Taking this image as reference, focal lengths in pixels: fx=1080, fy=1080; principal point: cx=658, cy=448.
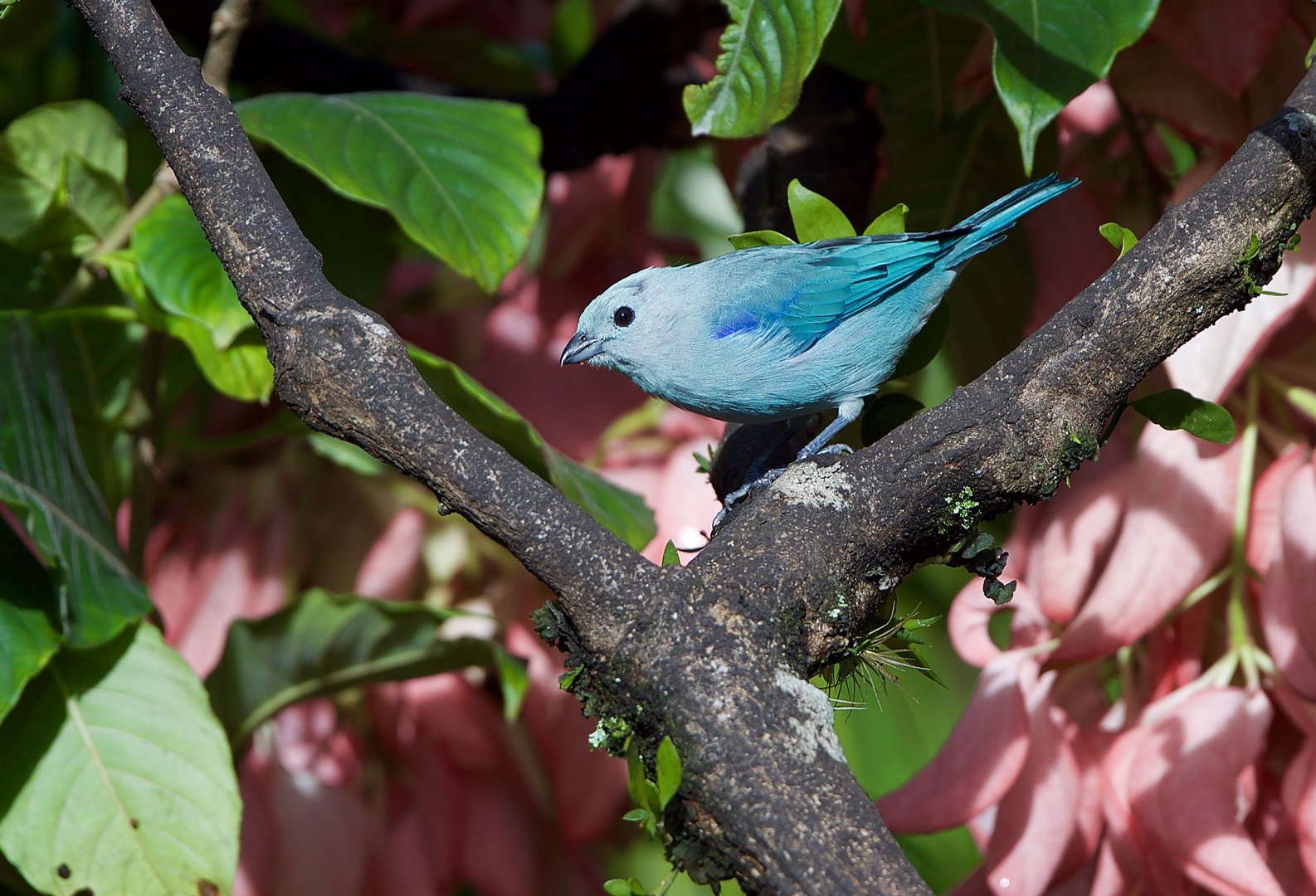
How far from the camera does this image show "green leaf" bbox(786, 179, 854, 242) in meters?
0.60

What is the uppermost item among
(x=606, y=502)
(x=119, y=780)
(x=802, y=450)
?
(x=802, y=450)

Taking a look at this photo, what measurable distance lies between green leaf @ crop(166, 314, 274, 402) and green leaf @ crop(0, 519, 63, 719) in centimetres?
18

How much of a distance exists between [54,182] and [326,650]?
0.44 metres

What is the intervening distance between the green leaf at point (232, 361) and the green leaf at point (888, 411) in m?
0.42

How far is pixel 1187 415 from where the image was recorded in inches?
20.8

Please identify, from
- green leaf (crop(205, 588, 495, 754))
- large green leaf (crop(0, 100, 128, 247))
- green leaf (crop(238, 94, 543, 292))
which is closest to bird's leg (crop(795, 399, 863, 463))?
green leaf (crop(238, 94, 543, 292))

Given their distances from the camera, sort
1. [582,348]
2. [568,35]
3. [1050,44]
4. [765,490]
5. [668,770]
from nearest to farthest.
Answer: [668,770] < [765,490] < [1050,44] < [582,348] < [568,35]

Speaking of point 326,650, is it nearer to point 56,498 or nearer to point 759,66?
point 56,498

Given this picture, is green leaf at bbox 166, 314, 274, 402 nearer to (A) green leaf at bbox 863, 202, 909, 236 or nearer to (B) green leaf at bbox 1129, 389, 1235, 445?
(A) green leaf at bbox 863, 202, 909, 236

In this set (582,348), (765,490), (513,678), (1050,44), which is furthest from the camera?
(513,678)

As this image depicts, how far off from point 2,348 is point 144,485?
0.75 feet

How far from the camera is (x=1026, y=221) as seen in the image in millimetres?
932

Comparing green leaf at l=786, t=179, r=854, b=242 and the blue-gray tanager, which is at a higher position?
green leaf at l=786, t=179, r=854, b=242

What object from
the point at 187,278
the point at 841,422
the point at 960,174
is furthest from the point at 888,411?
the point at 187,278
